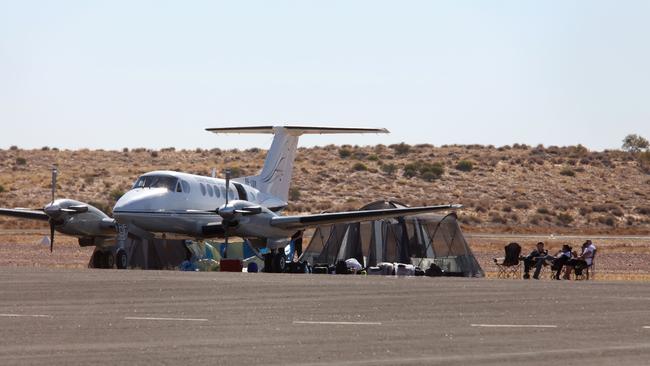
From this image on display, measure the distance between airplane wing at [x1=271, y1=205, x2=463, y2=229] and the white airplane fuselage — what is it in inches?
87.3

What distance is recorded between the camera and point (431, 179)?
372ft

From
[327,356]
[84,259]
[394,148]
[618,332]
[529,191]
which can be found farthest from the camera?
[394,148]

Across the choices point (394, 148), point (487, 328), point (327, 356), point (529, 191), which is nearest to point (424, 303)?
point (487, 328)

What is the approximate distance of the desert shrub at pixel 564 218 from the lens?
9425cm

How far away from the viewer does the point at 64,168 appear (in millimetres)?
115688

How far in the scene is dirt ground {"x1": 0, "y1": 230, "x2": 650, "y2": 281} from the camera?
45.2 meters

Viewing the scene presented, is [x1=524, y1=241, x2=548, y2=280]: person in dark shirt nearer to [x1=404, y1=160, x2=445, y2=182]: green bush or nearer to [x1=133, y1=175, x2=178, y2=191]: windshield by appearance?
[x1=133, y1=175, x2=178, y2=191]: windshield

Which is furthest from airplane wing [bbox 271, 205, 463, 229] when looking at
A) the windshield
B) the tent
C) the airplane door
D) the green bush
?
the green bush

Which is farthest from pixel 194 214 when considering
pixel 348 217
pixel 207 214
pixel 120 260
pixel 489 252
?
pixel 489 252

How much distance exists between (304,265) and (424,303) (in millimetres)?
18357

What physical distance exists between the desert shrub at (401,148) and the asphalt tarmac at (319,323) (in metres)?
108

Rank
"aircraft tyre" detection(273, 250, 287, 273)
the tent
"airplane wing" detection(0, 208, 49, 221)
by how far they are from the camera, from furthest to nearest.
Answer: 1. "airplane wing" detection(0, 208, 49, 221)
2. the tent
3. "aircraft tyre" detection(273, 250, 287, 273)

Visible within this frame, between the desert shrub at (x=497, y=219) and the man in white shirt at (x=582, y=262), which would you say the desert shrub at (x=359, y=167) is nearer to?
the desert shrub at (x=497, y=219)

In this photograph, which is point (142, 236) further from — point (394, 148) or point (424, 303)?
point (394, 148)
